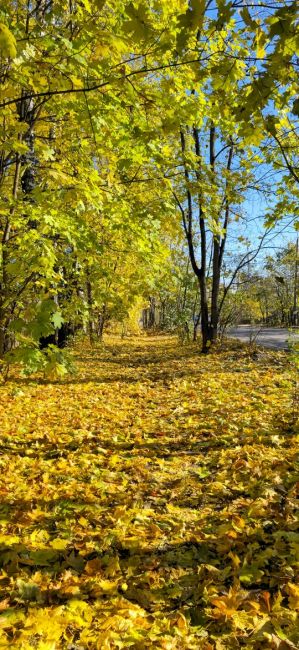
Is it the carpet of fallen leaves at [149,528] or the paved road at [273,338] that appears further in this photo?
the paved road at [273,338]

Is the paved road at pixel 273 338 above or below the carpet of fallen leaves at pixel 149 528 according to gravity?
above

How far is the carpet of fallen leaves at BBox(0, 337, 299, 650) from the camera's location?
2.10 metres

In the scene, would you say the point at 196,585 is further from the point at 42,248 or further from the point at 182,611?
the point at 42,248

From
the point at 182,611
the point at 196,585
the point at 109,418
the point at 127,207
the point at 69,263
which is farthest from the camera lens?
the point at 69,263

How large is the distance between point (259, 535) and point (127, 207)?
13.2ft

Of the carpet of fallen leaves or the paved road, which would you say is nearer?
the carpet of fallen leaves

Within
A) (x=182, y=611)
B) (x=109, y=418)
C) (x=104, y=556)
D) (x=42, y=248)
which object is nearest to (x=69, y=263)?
(x=109, y=418)

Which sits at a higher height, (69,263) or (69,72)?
(69,72)

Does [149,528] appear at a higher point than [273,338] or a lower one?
lower

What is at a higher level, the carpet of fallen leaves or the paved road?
the paved road

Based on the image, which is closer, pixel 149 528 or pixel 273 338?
pixel 149 528

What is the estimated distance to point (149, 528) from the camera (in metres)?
3.04

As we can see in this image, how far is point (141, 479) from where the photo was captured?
12.7 feet

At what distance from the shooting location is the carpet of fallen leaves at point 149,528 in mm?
2102
